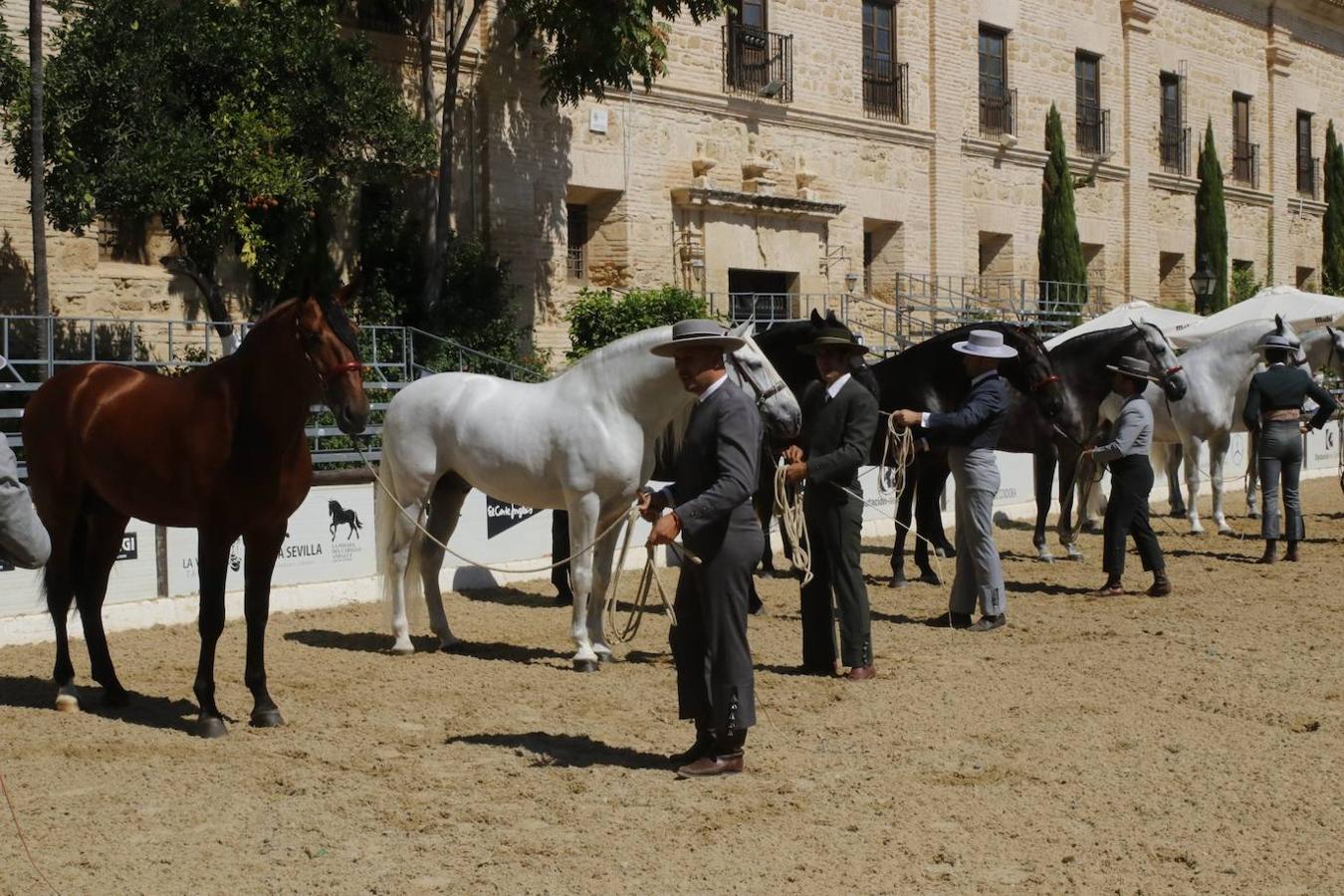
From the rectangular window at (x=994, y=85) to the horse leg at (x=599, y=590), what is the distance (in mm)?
22624

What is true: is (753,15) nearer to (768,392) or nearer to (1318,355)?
(1318,355)

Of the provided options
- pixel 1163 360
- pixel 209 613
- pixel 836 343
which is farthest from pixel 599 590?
pixel 1163 360

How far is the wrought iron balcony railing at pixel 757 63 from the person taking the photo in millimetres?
24781

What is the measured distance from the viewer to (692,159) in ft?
78.8

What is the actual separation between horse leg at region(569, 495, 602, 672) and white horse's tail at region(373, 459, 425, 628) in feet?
4.47

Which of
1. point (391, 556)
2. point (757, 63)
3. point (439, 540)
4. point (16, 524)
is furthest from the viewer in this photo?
point (757, 63)

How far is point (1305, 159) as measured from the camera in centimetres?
3994

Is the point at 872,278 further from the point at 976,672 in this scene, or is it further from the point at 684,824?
the point at 684,824

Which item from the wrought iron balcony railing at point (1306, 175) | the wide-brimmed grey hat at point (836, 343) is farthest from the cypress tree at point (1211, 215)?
the wide-brimmed grey hat at point (836, 343)

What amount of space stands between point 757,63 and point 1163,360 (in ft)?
42.6

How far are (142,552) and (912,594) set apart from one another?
6201 millimetres

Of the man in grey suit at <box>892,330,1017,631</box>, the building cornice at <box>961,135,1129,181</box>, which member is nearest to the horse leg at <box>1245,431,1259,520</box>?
the man in grey suit at <box>892,330,1017,631</box>

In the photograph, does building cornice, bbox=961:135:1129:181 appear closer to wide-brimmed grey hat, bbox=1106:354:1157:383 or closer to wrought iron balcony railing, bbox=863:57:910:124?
wrought iron balcony railing, bbox=863:57:910:124

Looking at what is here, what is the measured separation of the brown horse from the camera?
7195mm
